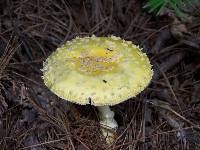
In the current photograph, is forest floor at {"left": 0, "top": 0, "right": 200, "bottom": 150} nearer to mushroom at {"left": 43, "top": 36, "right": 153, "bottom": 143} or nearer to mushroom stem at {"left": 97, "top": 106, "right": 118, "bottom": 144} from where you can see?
mushroom stem at {"left": 97, "top": 106, "right": 118, "bottom": 144}

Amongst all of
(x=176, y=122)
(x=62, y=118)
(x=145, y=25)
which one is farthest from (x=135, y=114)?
(x=145, y=25)

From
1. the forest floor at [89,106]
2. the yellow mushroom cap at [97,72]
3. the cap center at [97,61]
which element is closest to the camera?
the yellow mushroom cap at [97,72]

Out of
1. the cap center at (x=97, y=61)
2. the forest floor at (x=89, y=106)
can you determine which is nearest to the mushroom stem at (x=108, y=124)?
the forest floor at (x=89, y=106)

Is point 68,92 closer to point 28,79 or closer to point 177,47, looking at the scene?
point 28,79

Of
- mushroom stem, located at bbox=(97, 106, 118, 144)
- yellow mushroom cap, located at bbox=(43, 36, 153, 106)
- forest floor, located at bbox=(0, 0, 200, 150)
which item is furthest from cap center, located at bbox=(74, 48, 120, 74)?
forest floor, located at bbox=(0, 0, 200, 150)

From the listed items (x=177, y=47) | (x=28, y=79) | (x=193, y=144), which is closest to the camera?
(x=193, y=144)

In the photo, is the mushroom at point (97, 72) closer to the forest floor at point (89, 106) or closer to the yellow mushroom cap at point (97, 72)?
the yellow mushroom cap at point (97, 72)
